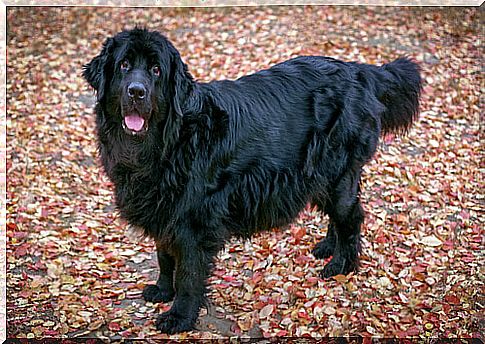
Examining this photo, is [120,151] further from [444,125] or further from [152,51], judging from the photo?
[444,125]

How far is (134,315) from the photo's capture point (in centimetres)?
457

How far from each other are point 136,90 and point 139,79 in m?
0.09

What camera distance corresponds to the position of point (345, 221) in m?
4.90

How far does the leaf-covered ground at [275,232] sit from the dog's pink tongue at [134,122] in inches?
61.3

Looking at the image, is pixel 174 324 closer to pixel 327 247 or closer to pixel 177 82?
pixel 327 247

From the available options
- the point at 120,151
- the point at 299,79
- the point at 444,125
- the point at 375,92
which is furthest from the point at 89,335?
the point at 444,125

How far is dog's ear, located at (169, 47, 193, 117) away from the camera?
3.91m

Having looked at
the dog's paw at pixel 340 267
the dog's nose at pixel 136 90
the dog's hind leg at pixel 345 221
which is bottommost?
the dog's paw at pixel 340 267

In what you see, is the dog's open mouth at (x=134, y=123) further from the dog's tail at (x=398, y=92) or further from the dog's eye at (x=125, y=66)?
the dog's tail at (x=398, y=92)

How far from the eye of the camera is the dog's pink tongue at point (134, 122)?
3832 mm

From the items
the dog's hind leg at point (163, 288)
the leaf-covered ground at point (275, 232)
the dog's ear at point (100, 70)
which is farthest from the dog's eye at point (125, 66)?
the leaf-covered ground at point (275, 232)

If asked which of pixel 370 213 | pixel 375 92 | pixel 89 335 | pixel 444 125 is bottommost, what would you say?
pixel 89 335

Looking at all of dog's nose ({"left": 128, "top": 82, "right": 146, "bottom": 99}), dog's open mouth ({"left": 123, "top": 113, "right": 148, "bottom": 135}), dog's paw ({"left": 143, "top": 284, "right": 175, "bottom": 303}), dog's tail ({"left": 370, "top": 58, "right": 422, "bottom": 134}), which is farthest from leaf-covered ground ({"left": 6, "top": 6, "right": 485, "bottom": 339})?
dog's nose ({"left": 128, "top": 82, "right": 146, "bottom": 99})

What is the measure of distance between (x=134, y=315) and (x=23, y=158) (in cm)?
322
